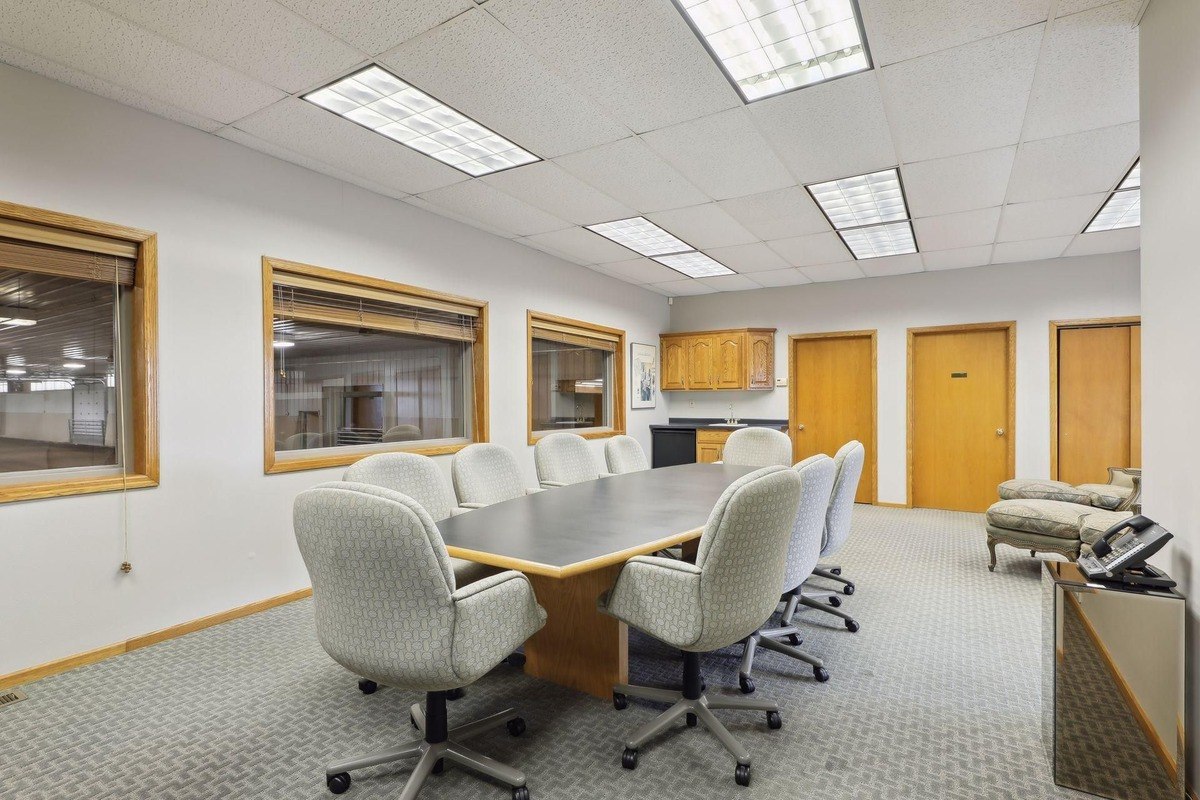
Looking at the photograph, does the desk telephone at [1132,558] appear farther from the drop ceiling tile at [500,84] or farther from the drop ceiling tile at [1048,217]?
the drop ceiling tile at [1048,217]

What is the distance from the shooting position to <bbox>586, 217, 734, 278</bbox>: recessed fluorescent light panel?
4789 mm

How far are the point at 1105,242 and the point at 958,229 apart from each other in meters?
1.65

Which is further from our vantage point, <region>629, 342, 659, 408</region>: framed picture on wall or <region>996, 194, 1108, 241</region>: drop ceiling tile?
<region>629, 342, 659, 408</region>: framed picture on wall

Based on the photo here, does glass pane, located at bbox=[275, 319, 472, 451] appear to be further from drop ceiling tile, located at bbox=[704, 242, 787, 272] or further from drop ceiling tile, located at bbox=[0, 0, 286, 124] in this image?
drop ceiling tile, located at bbox=[704, 242, 787, 272]

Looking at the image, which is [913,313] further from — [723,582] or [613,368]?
[723,582]

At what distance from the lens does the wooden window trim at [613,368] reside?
17.8ft

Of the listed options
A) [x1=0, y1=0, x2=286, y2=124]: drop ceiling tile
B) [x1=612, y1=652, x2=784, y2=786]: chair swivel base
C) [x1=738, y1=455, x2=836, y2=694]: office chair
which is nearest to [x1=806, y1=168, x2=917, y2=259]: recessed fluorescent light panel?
[x1=738, y1=455, x2=836, y2=694]: office chair

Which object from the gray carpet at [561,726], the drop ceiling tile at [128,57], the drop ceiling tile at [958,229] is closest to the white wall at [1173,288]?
the gray carpet at [561,726]

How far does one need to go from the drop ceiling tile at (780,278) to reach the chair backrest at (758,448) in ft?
7.62

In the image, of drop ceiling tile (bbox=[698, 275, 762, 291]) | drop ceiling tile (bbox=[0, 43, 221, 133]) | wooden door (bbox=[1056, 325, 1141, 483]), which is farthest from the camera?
drop ceiling tile (bbox=[698, 275, 762, 291])

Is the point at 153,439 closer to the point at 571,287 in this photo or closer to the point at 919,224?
the point at 571,287

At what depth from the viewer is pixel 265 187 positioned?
340cm

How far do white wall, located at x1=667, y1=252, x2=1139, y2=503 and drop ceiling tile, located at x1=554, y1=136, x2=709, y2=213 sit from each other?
138 inches

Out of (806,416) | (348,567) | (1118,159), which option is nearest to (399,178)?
(348,567)
